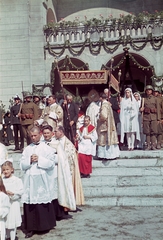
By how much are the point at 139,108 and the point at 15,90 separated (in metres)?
10.4

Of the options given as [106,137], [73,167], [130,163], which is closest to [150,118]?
[106,137]

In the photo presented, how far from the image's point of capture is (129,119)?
10891 millimetres

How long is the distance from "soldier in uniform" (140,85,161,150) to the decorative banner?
1438mm

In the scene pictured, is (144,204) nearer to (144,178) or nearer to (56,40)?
(144,178)

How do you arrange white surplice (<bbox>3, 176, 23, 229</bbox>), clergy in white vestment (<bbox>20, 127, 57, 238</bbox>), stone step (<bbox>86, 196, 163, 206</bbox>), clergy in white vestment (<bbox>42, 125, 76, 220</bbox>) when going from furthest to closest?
stone step (<bbox>86, 196, 163, 206</bbox>) < clergy in white vestment (<bbox>42, 125, 76, 220</bbox>) < clergy in white vestment (<bbox>20, 127, 57, 238</bbox>) < white surplice (<bbox>3, 176, 23, 229</bbox>)

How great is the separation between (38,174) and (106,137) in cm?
418

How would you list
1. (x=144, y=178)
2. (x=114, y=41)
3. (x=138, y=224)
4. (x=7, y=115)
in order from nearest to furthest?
(x=138, y=224) → (x=144, y=178) → (x=7, y=115) → (x=114, y=41)

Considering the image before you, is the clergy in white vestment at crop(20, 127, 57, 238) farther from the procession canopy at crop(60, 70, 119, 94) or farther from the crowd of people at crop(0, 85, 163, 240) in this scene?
the procession canopy at crop(60, 70, 119, 94)

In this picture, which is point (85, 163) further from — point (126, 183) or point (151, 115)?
point (151, 115)

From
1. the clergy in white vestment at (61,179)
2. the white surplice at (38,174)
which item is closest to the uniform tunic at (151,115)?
the clergy in white vestment at (61,179)

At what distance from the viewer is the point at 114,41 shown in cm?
1992

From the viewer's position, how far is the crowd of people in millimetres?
5625

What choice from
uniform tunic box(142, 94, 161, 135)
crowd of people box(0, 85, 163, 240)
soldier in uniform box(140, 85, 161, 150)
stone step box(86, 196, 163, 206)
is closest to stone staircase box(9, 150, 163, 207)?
stone step box(86, 196, 163, 206)

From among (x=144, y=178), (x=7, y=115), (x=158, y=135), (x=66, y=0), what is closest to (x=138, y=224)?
(x=144, y=178)
